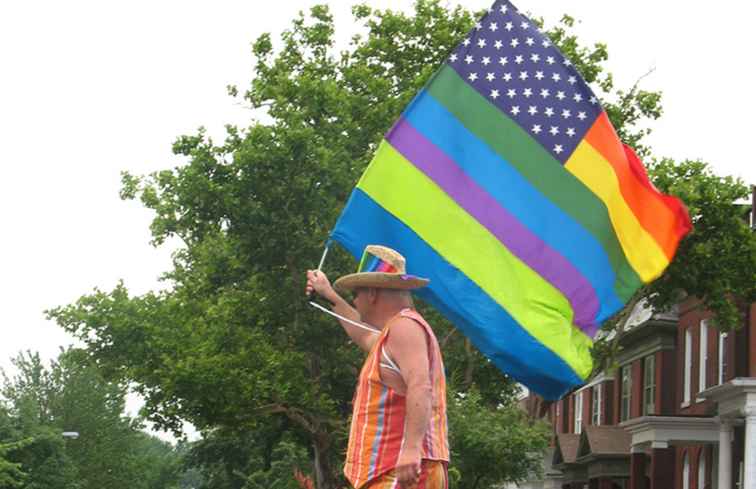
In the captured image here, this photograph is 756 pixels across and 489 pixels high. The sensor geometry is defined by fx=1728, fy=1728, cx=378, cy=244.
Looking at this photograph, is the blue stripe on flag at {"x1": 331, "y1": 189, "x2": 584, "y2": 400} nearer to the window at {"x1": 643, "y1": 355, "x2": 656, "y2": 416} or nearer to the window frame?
the window at {"x1": 643, "y1": 355, "x2": 656, "y2": 416}

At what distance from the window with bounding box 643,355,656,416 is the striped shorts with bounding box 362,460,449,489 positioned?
4464 cm

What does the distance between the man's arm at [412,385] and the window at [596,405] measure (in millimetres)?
53306

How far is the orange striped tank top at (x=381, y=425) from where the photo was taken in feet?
23.4

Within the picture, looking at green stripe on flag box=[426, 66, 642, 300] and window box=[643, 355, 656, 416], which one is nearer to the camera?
green stripe on flag box=[426, 66, 642, 300]

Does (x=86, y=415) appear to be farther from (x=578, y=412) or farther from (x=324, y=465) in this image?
(x=324, y=465)

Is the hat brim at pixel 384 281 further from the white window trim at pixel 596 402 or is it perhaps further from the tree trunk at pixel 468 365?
the white window trim at pixel 596 402

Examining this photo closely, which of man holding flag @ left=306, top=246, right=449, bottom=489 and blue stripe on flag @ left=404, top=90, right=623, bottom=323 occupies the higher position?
blue stripe on flag @ left=404, top=90, right=623, bottom=323

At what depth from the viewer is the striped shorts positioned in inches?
278

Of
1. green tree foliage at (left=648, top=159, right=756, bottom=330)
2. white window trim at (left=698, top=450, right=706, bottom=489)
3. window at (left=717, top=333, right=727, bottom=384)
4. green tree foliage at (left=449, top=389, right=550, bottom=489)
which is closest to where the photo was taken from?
Answer: green tree foliage at (left=449, top=389, right=550, bottom=489)

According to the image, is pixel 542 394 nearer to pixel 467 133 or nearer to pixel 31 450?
pixel 467 133

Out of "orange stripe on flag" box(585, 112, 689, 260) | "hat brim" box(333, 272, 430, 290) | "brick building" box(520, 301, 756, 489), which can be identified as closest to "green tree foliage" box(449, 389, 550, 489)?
"brick building" box(520, 301, 756, 489)

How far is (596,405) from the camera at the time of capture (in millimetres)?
60812

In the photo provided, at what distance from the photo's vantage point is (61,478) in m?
60.6

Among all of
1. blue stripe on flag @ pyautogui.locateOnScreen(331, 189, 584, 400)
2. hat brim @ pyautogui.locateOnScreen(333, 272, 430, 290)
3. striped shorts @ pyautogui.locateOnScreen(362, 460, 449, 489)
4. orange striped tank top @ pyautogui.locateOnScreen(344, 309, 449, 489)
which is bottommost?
striped shorts @ pyautogui.locateOnScreen(362, 460, 449, 489)
